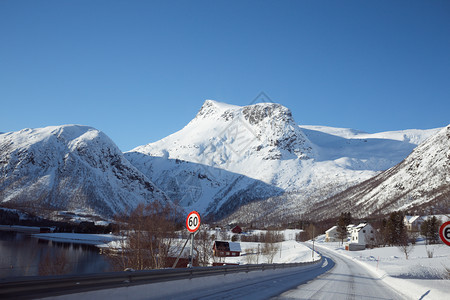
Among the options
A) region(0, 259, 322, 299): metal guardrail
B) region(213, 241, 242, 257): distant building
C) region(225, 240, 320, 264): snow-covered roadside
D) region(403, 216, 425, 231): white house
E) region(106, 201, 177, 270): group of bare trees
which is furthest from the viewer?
region(403, 216, 425, 231): white house

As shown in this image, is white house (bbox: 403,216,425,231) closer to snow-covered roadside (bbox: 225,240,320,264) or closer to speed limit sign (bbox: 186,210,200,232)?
snow-covered roadside (bbox: 225,240,320,264)

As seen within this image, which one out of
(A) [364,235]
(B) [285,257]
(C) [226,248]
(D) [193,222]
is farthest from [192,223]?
(A) [364,235]

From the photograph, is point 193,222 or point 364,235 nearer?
point 193,222

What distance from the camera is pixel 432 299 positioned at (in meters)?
16.7

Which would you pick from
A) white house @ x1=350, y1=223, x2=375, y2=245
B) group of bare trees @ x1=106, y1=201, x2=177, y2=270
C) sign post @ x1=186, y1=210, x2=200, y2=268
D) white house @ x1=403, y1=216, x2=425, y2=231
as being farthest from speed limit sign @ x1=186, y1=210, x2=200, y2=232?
white house @ x1=403, y1=216, x2=425, y2=231

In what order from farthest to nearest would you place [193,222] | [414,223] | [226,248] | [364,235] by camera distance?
1. [414,223]
2. [364,235]
3. [226,248]
4. [193,222]

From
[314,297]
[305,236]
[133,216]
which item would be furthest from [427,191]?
[314,297]

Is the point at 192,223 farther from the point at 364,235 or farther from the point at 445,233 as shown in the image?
the point at 364,235

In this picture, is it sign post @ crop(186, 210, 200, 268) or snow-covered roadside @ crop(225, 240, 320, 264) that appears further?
snow-covered roadside @ crop(225, 240, 320, 264)

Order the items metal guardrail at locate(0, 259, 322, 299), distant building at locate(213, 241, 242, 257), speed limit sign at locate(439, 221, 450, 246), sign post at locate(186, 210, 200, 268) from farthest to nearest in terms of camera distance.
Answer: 1. distant building at locate(213, 241, 242, 257)
2. sign post at locate(186, 210, 200, 268)
3. speed limit sign at locate(439, 221, 450, 246)
4. metal guardrail at locate(0, 259, 322, 299)

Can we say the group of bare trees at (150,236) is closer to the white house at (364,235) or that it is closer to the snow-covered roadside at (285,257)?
the snow-covered roadside at (285,257)

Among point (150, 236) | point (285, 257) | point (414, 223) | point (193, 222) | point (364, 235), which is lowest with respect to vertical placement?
point (285, 257)

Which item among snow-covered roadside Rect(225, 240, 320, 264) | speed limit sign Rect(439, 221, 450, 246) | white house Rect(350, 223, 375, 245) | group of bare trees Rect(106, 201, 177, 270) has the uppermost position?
speed limit sign Rect(439, 221, 450, 246)

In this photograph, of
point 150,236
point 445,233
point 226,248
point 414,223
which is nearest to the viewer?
point 445,233
